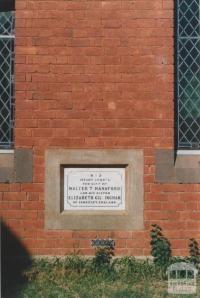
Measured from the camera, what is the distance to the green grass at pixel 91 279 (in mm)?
5102

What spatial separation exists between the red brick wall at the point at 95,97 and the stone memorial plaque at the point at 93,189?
296 millimetres

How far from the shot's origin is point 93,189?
6.04 meters

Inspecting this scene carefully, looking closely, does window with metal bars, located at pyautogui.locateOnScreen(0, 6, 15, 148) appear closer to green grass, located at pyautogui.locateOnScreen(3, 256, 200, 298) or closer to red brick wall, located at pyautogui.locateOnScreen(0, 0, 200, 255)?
red brick wall, located at pyautogui.locateOnScreen(0, 0, 200, 255)

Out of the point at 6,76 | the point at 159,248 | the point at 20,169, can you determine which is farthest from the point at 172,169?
the point at 6,76

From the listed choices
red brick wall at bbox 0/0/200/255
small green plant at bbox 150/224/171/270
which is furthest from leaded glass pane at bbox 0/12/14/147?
small green plant at bbox 150/224/171/270

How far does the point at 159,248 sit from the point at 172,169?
3.10 feet

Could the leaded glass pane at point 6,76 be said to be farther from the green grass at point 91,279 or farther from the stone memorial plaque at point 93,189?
the green grass at point 91,279

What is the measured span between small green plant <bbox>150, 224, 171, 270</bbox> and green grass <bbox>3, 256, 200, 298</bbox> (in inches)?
4.3

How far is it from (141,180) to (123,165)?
28 cm

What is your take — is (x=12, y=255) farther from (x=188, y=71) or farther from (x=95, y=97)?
(x=188, y=71)

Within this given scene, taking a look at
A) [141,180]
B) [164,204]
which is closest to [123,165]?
[141,180]

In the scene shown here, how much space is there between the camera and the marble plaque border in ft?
19.7

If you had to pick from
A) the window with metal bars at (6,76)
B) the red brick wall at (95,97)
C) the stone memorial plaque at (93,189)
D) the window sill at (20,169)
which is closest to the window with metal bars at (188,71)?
the red brick wall at (95,97)

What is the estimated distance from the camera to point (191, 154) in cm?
619
